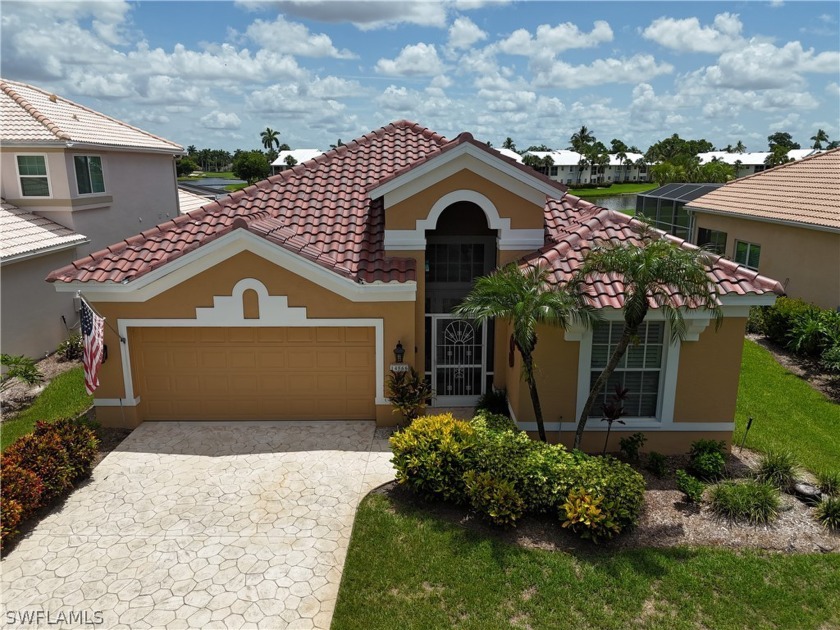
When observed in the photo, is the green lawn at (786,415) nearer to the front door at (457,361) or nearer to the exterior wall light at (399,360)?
the front door at (457,361)

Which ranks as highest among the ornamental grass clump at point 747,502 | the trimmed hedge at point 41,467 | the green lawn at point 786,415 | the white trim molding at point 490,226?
the white trim molding at point 490,226

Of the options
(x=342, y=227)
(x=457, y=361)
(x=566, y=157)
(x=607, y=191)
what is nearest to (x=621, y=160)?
(x=566, y=157)

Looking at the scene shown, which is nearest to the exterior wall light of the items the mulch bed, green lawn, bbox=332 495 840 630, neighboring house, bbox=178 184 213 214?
the mulch bed

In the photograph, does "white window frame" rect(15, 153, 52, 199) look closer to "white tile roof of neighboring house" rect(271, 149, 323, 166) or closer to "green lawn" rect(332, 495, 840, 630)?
"green lawn" rect(332, 495, 840, 630)

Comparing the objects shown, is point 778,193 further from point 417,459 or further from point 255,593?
point 255,593

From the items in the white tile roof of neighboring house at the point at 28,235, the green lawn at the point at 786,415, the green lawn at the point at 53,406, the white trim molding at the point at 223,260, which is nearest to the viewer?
the white trim molding at the point at 223,260

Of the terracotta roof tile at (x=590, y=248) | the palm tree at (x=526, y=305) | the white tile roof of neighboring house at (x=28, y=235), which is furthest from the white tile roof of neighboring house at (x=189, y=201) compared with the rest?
the palm tree at (x=526, y=305)
